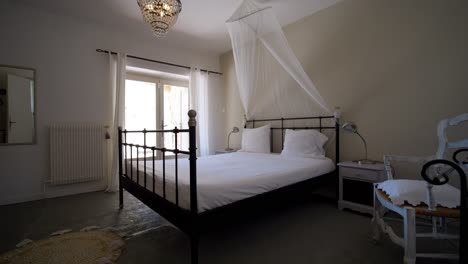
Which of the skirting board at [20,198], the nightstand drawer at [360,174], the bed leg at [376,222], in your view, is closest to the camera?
the bed leg at [376,222]

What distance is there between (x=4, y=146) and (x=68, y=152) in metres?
0.67

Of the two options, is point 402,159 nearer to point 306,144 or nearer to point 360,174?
point 360,174

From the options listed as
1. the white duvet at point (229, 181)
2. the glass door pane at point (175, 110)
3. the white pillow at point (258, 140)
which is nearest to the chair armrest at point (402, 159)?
the white duvet at point (229, 181)

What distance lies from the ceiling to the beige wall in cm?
35

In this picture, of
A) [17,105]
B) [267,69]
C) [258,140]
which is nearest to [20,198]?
[17,105]

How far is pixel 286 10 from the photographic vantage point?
308 centimetres

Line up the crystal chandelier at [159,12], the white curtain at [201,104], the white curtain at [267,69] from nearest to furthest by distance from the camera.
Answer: the crystal chandelier at [159,12]
the white curtain at [267,69]
the white curtain at [201,104]

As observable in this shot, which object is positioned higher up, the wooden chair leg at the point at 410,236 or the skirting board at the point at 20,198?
the wooden chair leg at the point at 410,236

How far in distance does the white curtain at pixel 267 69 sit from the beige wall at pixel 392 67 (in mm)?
377

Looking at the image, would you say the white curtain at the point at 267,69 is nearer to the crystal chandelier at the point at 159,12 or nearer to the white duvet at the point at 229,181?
the crystal chandelier at the point at 159,12

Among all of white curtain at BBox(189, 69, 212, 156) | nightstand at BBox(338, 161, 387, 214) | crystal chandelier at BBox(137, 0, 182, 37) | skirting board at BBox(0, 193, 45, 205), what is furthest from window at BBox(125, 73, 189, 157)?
nightstand at BBox(338, 161, 387, 214)

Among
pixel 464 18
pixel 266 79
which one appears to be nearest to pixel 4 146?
pixel 266 79

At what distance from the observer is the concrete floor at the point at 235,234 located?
165 centimetres

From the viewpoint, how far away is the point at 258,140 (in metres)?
3.47
